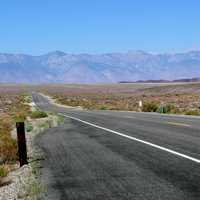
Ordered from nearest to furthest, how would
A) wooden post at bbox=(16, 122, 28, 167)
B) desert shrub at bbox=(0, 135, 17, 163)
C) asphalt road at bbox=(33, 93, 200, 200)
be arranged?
asphalt road at bbox=(33, 93, 200, 200) < wooden post at bbox=(16, 122, 28, 167) < desert shrub at bbox=(0, 135, 17, 163)

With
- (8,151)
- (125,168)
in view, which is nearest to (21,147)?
(8,151)

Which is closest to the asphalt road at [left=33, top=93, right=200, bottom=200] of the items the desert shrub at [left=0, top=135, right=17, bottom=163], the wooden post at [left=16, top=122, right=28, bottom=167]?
the wooden post at [left=16, top=122, right=28, bottom=167]

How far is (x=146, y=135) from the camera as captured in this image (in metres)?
16.0

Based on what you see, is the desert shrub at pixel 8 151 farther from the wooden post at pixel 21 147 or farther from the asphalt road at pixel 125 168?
the wooden post at pixel 21 147

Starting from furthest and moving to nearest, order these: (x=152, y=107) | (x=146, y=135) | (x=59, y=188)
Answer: (x=152, y=107) < (x=146, y=135) < (x=59, y=188)

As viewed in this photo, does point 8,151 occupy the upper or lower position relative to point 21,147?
lower

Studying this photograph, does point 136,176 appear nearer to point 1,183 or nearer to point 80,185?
point 80,185

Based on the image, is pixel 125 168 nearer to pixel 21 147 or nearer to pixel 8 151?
pixel 21 147

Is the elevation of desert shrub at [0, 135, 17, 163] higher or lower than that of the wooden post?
lower

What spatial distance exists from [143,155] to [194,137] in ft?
12.4

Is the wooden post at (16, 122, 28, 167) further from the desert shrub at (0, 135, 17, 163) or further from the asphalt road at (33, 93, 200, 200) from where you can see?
the desert shrub at (0, 135, 17, 163)

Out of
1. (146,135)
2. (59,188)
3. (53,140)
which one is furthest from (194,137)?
(59,188)

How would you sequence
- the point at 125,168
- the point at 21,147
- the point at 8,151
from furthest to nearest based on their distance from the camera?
the point at 8,151, the point at 21,147, the point at 125,168

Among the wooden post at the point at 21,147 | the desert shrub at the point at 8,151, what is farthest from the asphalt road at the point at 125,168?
the desert shrub at the point at 8,151
